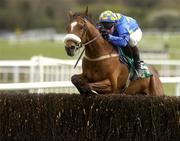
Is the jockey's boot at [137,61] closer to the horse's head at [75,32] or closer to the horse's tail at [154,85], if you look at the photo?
the horse's tail at [154,85]

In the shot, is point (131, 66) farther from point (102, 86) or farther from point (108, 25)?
point (102, 86)

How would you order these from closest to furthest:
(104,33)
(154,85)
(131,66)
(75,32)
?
(75,32) < (104,33) < (131,66) < (154,85)

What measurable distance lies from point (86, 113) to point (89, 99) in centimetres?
15

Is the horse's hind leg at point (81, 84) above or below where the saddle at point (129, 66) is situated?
below

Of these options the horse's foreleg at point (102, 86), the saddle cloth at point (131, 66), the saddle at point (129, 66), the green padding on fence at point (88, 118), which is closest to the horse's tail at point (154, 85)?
the saddle cloth at point (131, 66)

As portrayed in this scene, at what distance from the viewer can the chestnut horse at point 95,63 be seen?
6066 millimetres

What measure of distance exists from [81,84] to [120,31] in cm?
89

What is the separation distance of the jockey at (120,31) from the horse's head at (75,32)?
17.7 inches

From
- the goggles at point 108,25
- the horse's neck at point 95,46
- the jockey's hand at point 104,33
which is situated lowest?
the horse's neck at point 95,46

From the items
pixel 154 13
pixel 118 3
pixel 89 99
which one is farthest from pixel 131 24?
pixel 118 3

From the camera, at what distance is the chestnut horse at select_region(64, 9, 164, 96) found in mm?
6066

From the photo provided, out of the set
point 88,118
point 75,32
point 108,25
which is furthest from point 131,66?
point 88,118

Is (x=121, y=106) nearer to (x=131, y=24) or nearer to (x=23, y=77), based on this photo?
(x=131, y=24)

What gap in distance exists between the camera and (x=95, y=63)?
6410mm
